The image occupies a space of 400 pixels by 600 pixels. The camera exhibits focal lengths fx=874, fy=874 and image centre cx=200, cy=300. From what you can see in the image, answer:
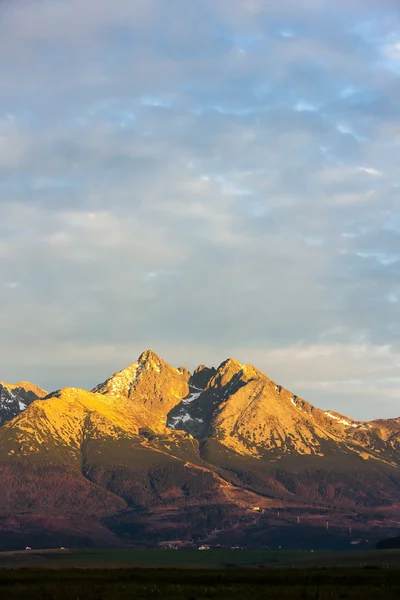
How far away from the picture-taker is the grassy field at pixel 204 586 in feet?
465

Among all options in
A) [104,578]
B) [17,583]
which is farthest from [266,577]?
[17,583]

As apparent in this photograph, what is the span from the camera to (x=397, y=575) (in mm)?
177625

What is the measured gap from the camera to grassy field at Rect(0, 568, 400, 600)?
142m

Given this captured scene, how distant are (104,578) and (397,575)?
6189 cm

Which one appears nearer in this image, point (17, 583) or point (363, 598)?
point (363, 598)

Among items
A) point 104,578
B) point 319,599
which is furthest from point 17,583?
point 319,599

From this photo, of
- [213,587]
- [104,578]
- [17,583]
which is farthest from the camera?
[104,578]

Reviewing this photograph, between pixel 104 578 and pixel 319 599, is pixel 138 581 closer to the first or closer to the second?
pixel 104 578

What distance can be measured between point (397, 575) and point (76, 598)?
2786 inches

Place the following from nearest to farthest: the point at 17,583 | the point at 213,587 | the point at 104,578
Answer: the point at 213,587, the point at 17,583, the point at 104,578

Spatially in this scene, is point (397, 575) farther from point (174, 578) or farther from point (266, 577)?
point (174, 578)

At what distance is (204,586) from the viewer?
162m

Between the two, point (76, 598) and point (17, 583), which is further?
point (17, 583)

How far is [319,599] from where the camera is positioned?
134m
